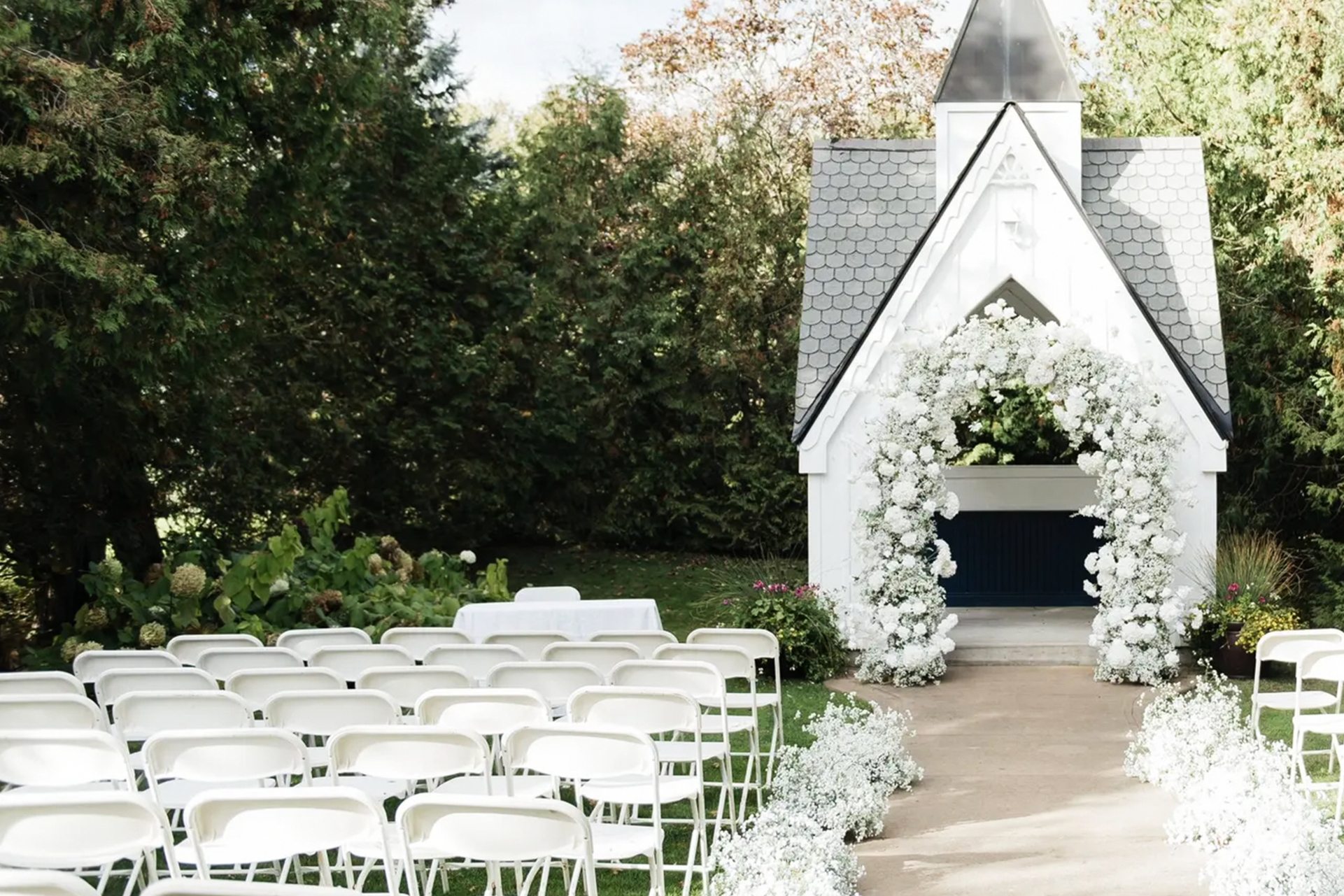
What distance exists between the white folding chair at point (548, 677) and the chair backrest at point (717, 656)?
0.61 metres

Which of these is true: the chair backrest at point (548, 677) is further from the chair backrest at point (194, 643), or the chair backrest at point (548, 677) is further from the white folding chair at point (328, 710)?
the chair backrest at point (194, 643)

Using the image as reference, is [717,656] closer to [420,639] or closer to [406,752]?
[420,639]

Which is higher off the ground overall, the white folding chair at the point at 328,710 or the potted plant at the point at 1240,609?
the white folding chair at the point at 328,710

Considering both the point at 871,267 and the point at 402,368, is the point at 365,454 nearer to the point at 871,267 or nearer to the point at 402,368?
the point at 402,368

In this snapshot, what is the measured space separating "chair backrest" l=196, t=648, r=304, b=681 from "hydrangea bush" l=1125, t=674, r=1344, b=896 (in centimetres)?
442

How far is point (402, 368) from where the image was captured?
1873 centimetres

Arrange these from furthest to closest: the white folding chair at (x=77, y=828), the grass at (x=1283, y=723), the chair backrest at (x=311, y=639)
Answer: the grass at (x=1283, y=723), the chair backrest at (x=311, y=639), the white folding chair at (x=77, y=828)

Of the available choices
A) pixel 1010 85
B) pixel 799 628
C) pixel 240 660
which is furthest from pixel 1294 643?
pixel 1010 85

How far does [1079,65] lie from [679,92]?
6.27 metres

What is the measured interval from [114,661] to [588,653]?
8.24ft

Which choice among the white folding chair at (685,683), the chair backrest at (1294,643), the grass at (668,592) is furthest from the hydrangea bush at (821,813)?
the chair backrest at (1294,643)

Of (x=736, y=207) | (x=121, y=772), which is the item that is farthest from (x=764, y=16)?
(x=121, y=772)

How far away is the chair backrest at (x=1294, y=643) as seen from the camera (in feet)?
25.2

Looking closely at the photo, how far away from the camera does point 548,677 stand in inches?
252
